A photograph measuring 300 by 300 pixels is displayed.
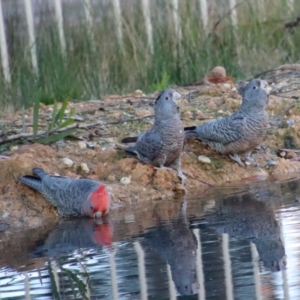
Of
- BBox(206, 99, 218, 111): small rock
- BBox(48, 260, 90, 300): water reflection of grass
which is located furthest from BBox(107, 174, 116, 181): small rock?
BBox(48, 260, 90, 300): water reflection of grass

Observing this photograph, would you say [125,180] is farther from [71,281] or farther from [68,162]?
[71,281]

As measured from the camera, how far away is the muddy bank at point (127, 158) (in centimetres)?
674

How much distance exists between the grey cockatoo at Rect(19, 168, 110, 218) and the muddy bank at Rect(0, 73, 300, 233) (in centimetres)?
13

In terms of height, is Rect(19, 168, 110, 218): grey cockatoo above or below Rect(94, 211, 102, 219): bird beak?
above

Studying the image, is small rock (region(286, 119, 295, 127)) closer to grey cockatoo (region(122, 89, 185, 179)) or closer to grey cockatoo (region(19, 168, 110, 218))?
grey cockatoo (region(122, 89, 185, 179))

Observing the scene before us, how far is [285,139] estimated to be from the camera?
798cm

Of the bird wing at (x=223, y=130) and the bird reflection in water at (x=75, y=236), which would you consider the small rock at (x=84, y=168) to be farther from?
the bird wing at (x=223, y=130)

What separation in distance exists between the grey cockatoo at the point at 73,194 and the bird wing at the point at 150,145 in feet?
1.93

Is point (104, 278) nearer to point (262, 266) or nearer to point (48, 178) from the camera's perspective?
point (262, 266)

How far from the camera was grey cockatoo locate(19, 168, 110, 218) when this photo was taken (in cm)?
629

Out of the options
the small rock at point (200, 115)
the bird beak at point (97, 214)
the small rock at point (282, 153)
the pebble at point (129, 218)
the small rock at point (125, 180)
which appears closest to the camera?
the pebble at point (129, 218)

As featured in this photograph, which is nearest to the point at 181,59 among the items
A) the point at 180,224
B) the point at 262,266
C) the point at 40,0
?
the point at 40,0

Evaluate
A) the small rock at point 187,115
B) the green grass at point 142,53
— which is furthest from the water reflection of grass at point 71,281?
the green grass at point 142,53

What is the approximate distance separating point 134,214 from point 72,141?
127cm
